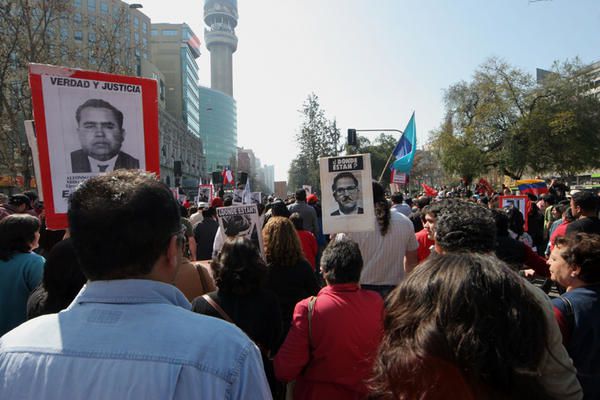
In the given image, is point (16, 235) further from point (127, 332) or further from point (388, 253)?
point (388, 253)

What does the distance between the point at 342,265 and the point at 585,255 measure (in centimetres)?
155

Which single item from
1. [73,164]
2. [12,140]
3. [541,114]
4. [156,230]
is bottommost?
[156,230]

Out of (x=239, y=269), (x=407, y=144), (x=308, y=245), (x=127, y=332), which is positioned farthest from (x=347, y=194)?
(x=407, y=144)

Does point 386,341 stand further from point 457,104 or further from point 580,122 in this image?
point 457,104

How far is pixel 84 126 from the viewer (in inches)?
124

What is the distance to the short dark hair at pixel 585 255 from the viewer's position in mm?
2648

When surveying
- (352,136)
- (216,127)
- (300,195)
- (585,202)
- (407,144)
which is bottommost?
(585,202)

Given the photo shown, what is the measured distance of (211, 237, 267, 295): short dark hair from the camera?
2949 millimetres

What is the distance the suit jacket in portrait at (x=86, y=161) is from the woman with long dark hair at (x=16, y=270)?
891 millimetres

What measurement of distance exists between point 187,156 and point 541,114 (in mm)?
65333

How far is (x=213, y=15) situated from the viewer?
174000 millimetres

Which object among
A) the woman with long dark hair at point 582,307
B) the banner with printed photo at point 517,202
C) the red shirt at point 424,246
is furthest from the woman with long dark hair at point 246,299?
the banner with printed photo at point 517,202

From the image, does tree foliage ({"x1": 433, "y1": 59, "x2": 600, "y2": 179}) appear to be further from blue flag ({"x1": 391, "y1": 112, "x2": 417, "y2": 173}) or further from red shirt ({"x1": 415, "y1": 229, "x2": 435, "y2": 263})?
red shirt ({"x1": 415, "y1": 229, "x2": 435, "y2": 263})

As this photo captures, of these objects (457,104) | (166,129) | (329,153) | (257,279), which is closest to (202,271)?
(257,279)
